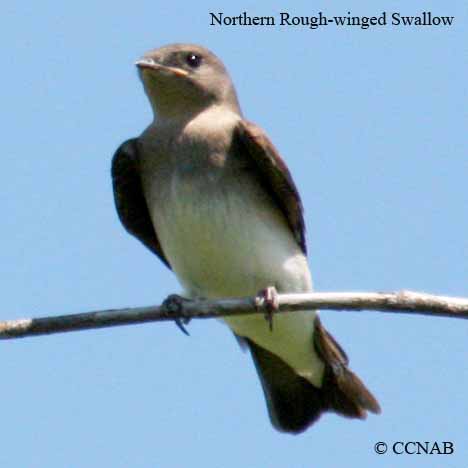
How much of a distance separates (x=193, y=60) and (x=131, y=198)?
0.99 metres

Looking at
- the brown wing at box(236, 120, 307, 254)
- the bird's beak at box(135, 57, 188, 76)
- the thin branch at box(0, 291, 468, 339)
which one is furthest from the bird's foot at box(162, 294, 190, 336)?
the bird's beak at box(135, 57, 188, 76)

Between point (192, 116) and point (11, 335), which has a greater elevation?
point (192, 116)

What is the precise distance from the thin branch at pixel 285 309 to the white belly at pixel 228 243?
1.28 m

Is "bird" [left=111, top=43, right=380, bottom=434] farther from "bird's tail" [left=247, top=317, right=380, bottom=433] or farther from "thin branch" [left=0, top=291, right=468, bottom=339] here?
"thin branch" [left=0, top=291, right=468, bottom=339]

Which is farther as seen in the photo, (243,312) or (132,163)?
(132,163)

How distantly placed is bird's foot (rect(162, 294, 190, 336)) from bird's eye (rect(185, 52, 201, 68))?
2043 mm

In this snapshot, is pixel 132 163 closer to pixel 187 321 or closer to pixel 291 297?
pixel 187 321

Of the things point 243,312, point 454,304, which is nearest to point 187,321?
point 243,312

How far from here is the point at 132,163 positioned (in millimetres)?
9070

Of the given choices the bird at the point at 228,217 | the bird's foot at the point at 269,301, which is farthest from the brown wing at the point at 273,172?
the bird's foot at the point at 269,301

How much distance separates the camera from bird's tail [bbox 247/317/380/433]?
29.8 feet

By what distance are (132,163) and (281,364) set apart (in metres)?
1.68

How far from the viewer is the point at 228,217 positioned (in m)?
8.41

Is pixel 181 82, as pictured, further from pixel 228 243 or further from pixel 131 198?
pixel 228 243
